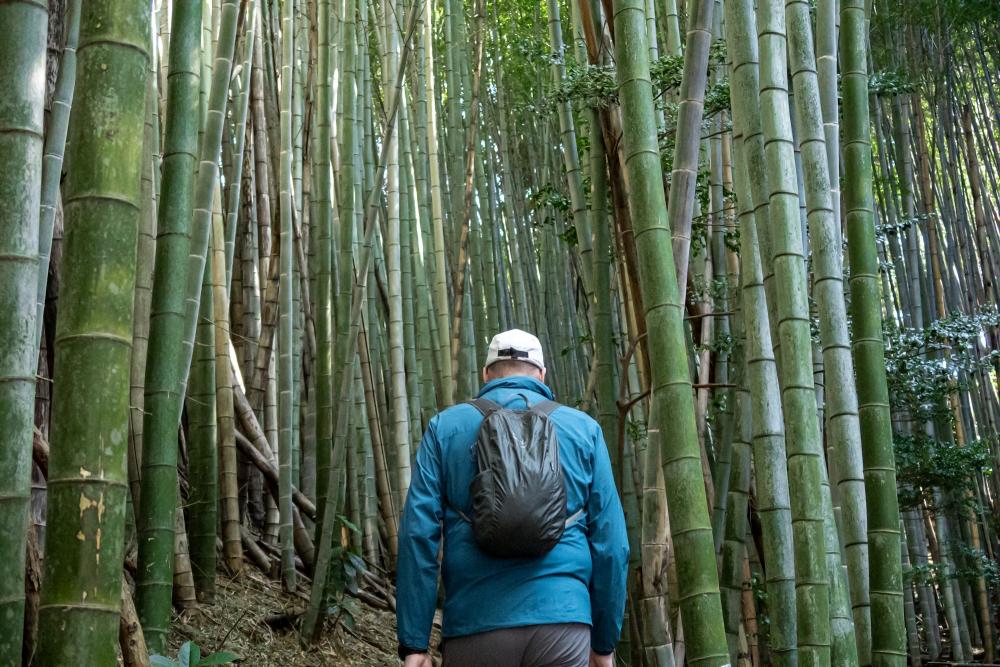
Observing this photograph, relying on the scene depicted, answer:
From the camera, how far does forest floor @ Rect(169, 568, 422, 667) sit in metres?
3.36

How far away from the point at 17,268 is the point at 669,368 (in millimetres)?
1144

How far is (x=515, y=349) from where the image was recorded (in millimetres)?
2021

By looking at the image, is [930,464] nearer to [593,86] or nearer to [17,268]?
[593,86]

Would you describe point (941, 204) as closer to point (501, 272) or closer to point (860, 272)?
point (501, 272)

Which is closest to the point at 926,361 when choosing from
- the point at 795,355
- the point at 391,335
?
the point at 391,335

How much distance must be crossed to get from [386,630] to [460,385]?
4.73 feet

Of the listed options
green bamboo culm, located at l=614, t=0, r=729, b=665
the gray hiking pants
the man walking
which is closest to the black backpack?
the man walking

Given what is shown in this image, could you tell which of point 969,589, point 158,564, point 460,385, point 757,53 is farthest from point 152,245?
point 969,589

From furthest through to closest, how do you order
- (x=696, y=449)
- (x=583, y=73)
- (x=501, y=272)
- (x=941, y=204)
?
(x=941, y=204) → (x=501, y=272) → (x=583, y=73) → (x=696, y=449)

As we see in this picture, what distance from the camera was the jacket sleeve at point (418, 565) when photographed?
1.83 m

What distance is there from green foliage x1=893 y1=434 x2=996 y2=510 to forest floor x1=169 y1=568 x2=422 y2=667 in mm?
3034

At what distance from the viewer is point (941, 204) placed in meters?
7.92

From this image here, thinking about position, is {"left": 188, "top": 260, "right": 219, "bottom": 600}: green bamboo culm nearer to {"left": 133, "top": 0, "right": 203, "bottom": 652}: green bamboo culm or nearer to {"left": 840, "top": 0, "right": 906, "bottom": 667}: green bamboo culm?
{"left": 133, "top": 0, "right": 203, "bottom": 652}: green bamboo culm

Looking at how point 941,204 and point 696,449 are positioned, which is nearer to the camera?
point 696,449
